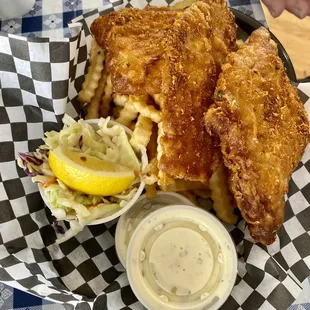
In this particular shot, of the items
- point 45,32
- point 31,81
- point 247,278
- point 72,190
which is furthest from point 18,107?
point 247,278

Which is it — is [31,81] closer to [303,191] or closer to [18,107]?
[18,107]

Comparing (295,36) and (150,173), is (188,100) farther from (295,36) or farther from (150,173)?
(295,36)

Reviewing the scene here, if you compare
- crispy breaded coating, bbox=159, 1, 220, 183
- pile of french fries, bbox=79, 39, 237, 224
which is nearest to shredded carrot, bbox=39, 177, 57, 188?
pile of french fries, bbox=79, 39, 237, 224

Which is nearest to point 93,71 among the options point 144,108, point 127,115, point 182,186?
point 127,115

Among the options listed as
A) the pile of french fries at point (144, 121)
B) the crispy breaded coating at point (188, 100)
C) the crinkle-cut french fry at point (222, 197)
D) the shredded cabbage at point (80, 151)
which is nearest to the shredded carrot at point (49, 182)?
the shredded cabbage at point (80, 151)

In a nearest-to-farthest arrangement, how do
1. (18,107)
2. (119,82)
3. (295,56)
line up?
(119,82)
(18,107)
(295,56)
